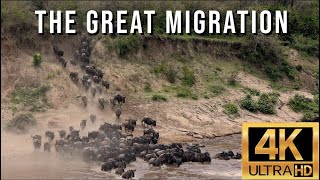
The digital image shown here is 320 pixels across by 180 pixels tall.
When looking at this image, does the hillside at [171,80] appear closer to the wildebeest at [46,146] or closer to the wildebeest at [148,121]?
the wildebeest at [148,121]

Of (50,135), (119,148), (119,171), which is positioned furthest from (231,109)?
(119,171)

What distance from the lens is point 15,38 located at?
3312 cm

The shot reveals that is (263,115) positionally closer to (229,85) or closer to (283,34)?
(229,85)

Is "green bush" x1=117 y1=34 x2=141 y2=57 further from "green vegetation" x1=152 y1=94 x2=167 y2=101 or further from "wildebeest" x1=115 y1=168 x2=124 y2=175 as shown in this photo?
"wildebeest" x1=115 y1=168 x2=124 y2=175

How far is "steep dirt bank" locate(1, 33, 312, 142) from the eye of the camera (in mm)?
30578

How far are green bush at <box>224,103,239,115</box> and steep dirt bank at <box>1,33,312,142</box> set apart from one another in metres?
0.30

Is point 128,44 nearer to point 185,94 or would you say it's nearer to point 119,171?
point 185,94

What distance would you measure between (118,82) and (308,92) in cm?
1509

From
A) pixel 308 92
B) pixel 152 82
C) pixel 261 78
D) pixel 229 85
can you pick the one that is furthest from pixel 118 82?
pixel 308 92

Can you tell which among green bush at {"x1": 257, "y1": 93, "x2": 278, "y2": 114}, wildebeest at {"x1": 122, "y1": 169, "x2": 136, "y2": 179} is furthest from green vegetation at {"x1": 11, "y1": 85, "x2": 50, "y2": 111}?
green bush at {"x1": 257, "y1": 93, "x2": 278, "y2": 114}

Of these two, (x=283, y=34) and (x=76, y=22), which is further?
(x=283, y=34)

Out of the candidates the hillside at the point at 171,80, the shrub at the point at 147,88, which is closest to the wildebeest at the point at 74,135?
the hillside at the point at 171,80

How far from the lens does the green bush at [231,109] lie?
34.8 metres

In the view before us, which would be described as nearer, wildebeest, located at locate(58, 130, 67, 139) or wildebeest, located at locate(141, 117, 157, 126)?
wildebeest, located at locate(58, 130, 67, 139)
